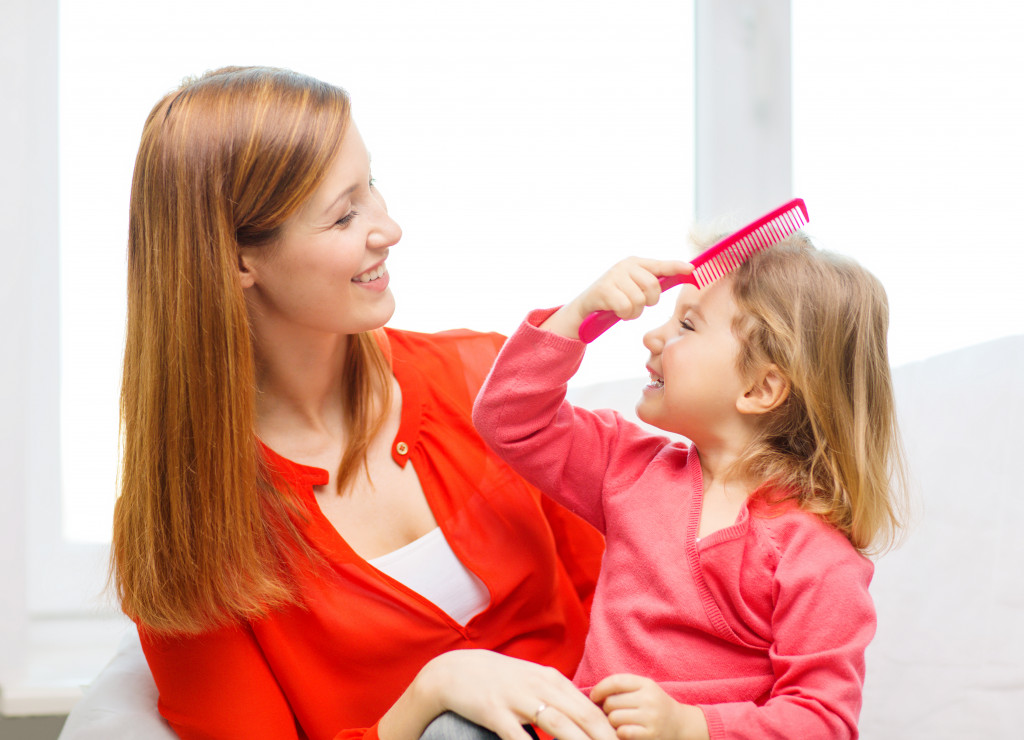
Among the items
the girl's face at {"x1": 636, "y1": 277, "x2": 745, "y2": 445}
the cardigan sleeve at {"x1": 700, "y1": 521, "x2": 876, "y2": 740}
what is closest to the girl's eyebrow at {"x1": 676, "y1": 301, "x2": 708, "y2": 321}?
the girl's face at {"x1": 636, "y1": 277, "x2": 745, "y2": 445}

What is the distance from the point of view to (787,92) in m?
2.11

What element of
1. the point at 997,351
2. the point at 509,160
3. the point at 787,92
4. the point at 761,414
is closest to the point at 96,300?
the point at 509,160

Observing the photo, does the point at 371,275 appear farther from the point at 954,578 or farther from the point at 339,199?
the point at 954,578

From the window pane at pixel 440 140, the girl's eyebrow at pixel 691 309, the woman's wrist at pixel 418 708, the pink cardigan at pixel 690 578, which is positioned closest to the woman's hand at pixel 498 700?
the woman's wrist at pixel 418 708

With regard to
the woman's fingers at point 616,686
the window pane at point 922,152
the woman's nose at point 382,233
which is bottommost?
the woman's fingers at point 616,686

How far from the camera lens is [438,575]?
122cm

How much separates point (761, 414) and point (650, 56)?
1.23m

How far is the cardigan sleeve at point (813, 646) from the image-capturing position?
0.94 m

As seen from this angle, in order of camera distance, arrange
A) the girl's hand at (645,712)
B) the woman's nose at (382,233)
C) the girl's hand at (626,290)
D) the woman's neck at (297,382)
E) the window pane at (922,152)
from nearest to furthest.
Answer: the girl's hand at (645,712) → the girl's hand at (626,290) → the woman's nose at (382,233) → the woman's neck at (297,382) → the window pane at (922,152)

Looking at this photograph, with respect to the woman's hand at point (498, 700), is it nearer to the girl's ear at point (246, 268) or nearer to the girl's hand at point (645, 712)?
the girl's hand at point (645, 712)

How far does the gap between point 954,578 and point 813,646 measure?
0.67 metres

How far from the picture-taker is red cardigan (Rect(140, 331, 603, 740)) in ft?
3.85

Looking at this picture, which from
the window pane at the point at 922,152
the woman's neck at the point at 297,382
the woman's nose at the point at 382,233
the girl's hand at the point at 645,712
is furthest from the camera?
the window pane at the point at 922,152

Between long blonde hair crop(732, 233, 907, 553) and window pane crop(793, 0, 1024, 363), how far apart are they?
693mm
